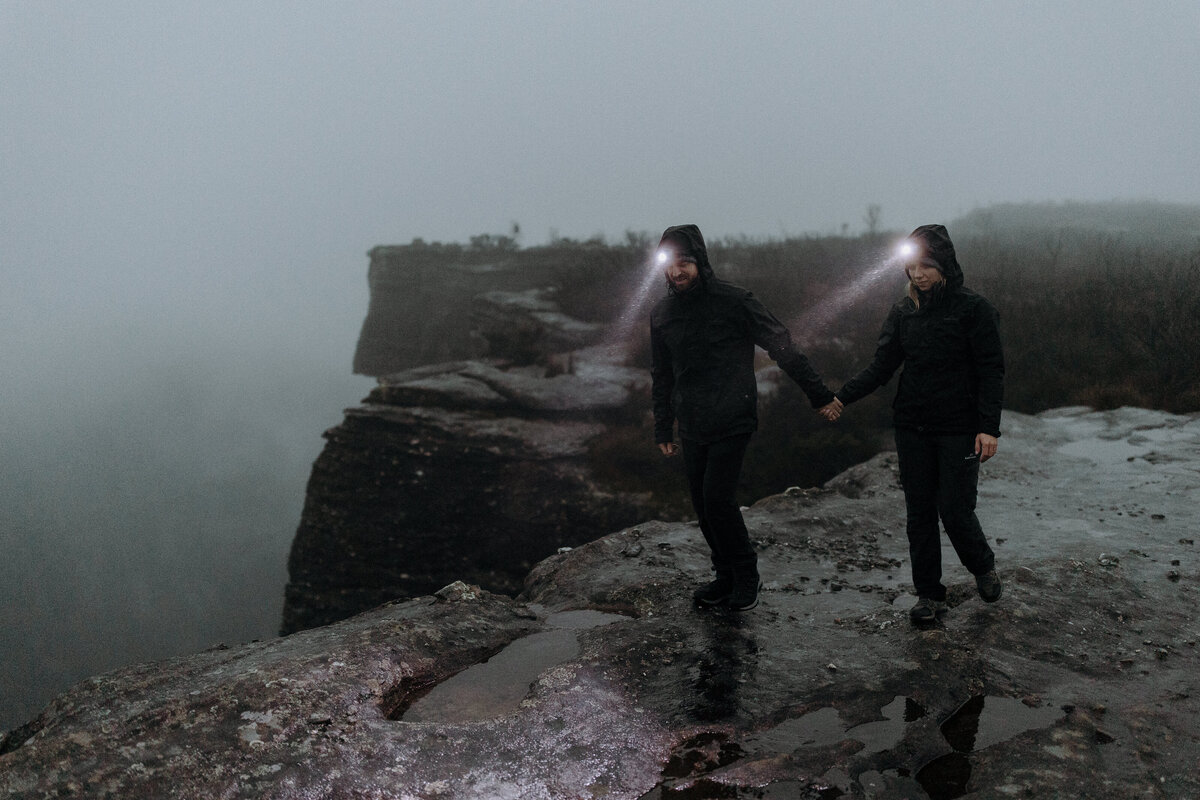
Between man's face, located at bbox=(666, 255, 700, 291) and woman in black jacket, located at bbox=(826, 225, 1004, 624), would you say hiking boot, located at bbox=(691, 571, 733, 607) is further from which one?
man's face, located at bbox=(666, 255, 700, 291)

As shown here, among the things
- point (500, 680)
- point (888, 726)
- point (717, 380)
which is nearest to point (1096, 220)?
point (717, 380)

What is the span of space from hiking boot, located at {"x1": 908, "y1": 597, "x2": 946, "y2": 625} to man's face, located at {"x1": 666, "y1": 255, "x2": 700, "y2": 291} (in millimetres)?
1979

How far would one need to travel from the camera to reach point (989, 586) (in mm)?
3596

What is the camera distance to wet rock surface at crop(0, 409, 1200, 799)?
7.56 ft

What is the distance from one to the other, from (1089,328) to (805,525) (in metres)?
8.04

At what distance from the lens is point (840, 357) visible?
39.2 feet

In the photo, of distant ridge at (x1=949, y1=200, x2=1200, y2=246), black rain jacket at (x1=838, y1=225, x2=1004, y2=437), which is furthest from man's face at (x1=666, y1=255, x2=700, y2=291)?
distant ridge at (x1=949, y1=200, x2=1200, y2=246)

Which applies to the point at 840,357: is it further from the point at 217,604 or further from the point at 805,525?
the point at 217,604

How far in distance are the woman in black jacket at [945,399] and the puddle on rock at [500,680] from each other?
1.73 metres

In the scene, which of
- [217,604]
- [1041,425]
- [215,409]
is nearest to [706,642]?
[1041,425]

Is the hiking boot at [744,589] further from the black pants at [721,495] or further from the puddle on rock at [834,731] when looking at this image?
the puddle on rock at [834,731]

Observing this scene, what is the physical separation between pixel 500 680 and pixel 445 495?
861 centimetres

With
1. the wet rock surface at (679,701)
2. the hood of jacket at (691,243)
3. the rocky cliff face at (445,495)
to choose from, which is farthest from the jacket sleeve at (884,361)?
the rocky cliff face at (445,495)

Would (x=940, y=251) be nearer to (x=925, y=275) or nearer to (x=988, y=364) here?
(x=925, y=275)
